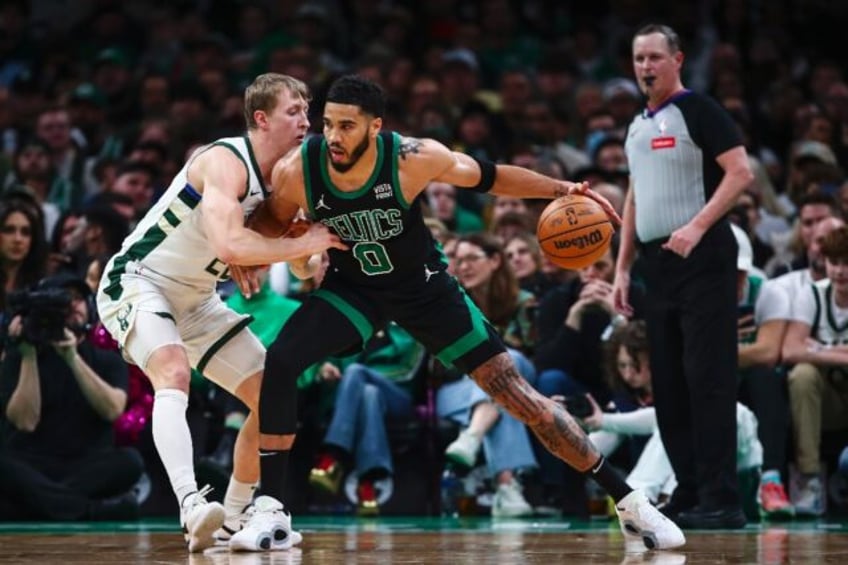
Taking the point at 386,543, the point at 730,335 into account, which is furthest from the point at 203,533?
the point at 730,335

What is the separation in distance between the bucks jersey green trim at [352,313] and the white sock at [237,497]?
903 mm

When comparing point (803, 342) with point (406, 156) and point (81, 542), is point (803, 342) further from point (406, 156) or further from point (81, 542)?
point (81, 542)

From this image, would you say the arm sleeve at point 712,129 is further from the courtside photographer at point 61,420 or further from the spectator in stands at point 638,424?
the courtside photographer at point 61,420

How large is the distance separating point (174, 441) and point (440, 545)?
119 cm

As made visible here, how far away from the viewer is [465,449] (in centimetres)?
923

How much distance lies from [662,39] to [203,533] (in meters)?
3.25

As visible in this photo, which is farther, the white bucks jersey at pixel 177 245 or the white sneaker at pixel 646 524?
the white bucks jersey at pixel 177 245

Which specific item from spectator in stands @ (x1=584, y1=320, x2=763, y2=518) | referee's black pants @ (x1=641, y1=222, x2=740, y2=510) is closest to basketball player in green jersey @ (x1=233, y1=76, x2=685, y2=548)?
referee's black pants @ (x1=641, y1=222, x2=740, y2=510)

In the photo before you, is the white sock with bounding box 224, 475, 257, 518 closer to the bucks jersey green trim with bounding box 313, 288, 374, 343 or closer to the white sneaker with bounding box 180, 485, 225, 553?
the white sneaker with bounding box 180, 485, 225, 553

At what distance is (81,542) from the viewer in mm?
7102

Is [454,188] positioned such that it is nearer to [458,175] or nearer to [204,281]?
[204,281]

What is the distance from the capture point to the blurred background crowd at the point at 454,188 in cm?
927

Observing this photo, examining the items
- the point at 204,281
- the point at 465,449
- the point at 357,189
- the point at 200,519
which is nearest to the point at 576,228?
the point at 357,189

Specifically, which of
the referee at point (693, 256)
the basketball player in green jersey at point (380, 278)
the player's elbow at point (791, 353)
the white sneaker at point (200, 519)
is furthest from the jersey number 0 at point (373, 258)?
the player's elbow at point (791, 353)
